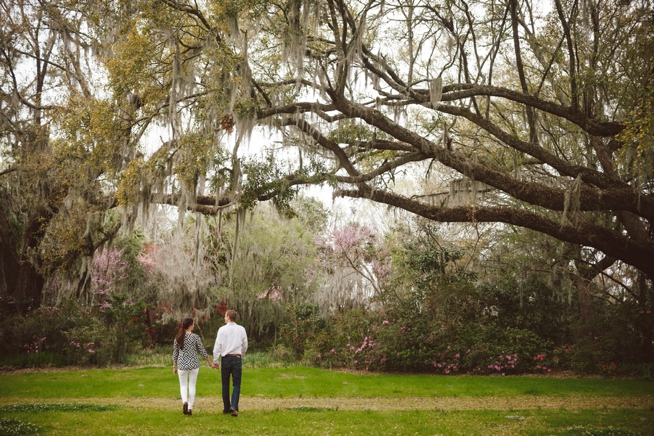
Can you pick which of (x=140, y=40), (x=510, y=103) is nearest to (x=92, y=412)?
(x=140, y=40)

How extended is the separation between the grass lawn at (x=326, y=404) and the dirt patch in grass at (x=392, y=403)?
0.05ft

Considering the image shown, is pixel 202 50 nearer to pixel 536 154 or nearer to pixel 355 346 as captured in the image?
pixel 536 154

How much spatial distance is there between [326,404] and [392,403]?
1172 mm

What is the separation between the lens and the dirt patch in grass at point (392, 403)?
8.38 metres

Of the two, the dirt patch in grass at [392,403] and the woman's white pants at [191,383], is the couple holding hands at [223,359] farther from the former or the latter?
the dirt patch in grass at [392,403]

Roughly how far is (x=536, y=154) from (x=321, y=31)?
541 centimetres

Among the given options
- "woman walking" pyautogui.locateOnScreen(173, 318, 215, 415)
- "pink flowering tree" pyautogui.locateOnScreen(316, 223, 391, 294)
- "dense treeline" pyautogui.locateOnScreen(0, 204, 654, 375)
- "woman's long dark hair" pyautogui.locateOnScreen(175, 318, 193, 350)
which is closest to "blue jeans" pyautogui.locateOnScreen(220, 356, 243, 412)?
"woman walking" pyautogui.locateOnScreen(173, 318, 215, 415)

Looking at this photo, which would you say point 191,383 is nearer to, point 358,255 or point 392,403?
point 392,403

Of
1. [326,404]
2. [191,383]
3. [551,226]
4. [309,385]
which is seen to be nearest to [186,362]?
[191,383]

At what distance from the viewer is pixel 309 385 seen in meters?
11.1

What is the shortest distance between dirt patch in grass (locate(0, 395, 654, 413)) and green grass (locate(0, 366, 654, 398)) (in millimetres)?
453

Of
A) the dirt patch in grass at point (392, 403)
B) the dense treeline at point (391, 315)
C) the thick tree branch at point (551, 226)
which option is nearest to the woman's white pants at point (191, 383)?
the dirt patch in grass at point (392, 403)

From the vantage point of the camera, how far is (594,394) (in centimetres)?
973

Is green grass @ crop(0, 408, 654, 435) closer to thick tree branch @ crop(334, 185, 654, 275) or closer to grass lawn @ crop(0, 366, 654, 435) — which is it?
grass lawn @ crop(0, 366, 654, 435)
